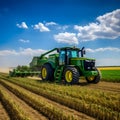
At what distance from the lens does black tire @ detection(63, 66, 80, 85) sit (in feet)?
46.8

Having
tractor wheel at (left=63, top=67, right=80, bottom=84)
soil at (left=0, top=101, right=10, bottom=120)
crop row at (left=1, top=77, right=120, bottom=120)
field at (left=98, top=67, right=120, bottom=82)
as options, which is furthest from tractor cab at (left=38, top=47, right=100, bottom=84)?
soil at (left=0, top=101, right=10, bottom=120)

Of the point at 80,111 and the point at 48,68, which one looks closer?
the point at 80,111

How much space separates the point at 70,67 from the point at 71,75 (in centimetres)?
53

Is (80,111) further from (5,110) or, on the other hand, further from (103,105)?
(5,110)

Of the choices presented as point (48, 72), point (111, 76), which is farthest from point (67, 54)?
point (111, 76)

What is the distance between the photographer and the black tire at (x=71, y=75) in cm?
1425

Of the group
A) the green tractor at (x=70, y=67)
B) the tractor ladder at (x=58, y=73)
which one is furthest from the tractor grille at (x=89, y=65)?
the tractor ladder at (x=58, y=73)

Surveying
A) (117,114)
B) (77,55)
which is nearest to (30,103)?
(117,114)

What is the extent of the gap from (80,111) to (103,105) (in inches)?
39.8

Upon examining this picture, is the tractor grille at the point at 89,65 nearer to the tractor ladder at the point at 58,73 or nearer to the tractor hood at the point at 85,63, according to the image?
the tractor hood at the point at 85,63

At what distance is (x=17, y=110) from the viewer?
7449mm

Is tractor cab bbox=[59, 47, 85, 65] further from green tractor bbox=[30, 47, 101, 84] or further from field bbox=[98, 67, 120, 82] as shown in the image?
field bbox=[98, 67, 120, 82]

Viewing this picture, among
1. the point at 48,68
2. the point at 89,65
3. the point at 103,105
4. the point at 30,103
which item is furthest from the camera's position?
the point at 48,68

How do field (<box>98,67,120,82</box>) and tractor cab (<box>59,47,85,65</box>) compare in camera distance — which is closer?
tractor cab (<box>59,47,85,65</box>)
